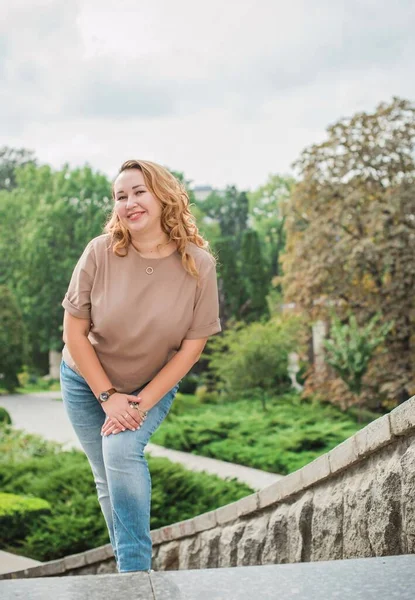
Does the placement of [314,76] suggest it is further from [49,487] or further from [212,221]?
[49,487]

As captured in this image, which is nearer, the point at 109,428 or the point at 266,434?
the point at 109,428

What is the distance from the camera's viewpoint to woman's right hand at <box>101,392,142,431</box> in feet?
8.16

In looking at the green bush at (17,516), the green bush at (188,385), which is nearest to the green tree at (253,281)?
the green bush at (188,385)

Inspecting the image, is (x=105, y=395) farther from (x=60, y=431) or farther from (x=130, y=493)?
(x=60, y=431)

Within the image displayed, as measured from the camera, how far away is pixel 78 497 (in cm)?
704

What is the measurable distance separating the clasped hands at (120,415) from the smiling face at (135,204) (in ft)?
1.68

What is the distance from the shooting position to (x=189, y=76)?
24297 millimetres

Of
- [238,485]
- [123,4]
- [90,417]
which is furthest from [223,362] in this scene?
[90,417]

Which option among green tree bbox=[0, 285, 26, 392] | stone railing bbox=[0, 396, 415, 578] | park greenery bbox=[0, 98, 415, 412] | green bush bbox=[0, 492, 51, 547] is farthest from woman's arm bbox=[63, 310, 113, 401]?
green tree bbox=[0, 285, 26, 392]

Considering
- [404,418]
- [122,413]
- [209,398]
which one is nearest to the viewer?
[404,418]

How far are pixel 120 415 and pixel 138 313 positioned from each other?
12.4 inches

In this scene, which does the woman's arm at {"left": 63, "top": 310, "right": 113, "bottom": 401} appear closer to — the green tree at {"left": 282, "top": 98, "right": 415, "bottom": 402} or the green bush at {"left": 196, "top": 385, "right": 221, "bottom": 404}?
the green tree at {"left": 282, "top": 98, "right": 415, "bottom": 402}

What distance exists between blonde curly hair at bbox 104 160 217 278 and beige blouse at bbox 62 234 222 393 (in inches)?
1.1

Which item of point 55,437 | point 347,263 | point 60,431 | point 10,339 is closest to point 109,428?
point 55,437
